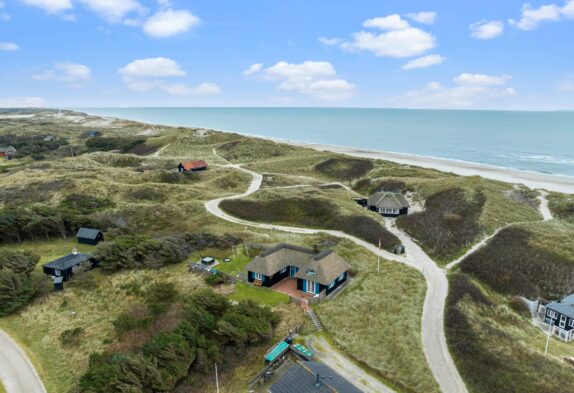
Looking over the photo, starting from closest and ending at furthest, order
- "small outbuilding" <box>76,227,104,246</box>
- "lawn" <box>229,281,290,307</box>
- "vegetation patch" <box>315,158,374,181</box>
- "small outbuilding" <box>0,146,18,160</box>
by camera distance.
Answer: "lawn" <box>229,281,290,307</box>, "small outbuilding" <box>76,227,104,246</box>, "vegetation patch" <box>315,158,374,181</box>, "small outbuilding" <box>0,146,18,160</box>

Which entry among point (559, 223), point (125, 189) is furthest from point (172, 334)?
point (559, 223)

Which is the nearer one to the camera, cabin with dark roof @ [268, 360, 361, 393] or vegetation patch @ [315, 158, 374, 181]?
cabin with dark roof @ [268, 360, 361, 393]

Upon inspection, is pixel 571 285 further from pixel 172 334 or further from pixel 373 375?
pixel 172 334

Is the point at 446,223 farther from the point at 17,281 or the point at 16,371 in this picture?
the point at 17,281

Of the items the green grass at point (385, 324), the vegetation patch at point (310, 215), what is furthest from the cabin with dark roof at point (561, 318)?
the vegetation patch at point (310, 215)

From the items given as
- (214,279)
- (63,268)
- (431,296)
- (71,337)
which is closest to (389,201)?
(431,296)

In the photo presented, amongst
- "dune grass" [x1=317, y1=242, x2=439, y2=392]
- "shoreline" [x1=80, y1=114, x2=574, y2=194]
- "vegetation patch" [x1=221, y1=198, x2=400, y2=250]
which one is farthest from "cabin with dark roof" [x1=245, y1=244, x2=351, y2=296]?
"shoreline" [x1=80, y1=114, x2=574, y2=194]

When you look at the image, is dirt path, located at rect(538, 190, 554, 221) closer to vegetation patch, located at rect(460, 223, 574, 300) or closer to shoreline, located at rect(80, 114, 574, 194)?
vegetation patch, located at rect(460, 223, 574, 300)
